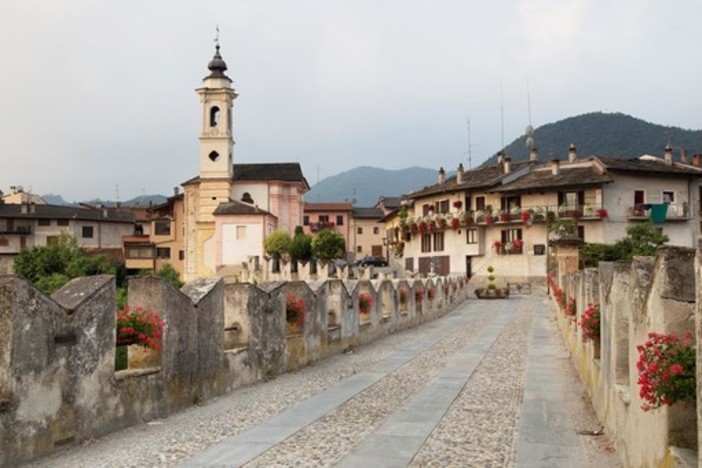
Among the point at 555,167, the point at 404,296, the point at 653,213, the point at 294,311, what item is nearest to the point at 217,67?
the point at 555,167

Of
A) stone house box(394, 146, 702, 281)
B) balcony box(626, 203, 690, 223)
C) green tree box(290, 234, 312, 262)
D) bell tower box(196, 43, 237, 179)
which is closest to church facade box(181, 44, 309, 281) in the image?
bell tower box(196, 43, 237, 179)

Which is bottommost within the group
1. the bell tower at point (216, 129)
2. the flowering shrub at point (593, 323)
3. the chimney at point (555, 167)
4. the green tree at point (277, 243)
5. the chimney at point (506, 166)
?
the flowering shrub at point (593, 323)

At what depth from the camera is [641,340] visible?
6.20m

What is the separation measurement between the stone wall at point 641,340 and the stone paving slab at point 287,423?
315 cm

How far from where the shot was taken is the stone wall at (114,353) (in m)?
7.43

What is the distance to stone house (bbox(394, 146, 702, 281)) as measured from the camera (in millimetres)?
64000

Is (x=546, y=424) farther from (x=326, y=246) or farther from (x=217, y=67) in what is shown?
(x=217, y=67)

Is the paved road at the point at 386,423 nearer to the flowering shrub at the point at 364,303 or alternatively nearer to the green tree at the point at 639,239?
the flowering shrub at the point at 364,303

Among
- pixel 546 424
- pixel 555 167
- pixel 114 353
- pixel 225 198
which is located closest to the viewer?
pixel 114 353

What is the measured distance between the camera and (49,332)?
7.93 m

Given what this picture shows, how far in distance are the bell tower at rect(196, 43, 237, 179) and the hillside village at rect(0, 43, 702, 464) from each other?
153 millimetres

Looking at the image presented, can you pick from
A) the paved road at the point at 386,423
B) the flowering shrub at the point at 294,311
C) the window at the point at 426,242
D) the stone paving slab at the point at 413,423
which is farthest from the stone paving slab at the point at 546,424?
the window at the point at 426,242

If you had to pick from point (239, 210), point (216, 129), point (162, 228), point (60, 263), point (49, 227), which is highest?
point (216, 129)

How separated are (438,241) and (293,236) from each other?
15.0 m
